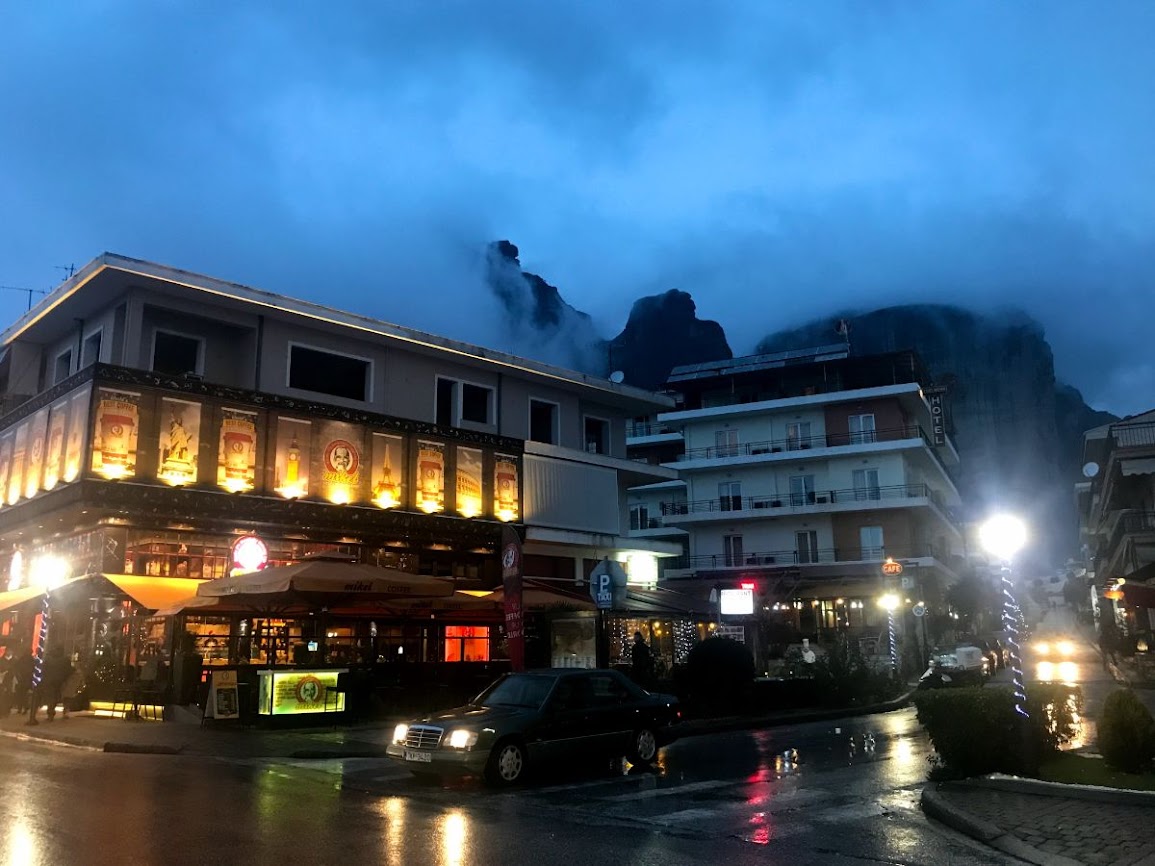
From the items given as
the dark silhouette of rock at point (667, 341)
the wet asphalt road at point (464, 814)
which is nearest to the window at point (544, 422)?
the wet asphalt road at point (464, 814)

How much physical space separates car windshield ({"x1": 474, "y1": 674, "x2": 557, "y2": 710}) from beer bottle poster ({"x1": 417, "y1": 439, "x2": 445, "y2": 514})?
1625 cm

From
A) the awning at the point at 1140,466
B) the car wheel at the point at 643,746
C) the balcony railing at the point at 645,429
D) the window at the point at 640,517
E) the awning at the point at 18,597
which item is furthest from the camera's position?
the balcony railing at the point at 645,429

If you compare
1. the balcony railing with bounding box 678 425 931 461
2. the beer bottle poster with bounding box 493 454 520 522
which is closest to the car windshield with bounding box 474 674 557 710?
the beer bottle poster with bounding box 493 454 520 522

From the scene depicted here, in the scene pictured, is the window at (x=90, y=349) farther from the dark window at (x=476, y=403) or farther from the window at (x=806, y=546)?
the window at (x=806, y=546)

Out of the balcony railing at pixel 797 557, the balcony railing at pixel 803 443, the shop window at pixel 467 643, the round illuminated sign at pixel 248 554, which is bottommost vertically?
the shop window at pixel 467 643

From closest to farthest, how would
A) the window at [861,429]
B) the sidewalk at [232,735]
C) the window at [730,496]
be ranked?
the sidewalk at [232,735]
the window at [861,429]
the window at [730,496]

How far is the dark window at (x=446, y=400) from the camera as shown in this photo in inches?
1282

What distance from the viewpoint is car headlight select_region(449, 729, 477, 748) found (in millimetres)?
11977

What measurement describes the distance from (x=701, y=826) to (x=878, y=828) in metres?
1.72

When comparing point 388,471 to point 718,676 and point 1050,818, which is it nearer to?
point 718,676

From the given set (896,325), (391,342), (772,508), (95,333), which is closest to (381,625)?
(391,342)

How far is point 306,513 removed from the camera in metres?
26.7

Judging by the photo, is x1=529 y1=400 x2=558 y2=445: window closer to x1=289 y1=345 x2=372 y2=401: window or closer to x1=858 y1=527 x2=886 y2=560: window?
x1=289 y1=345 x2=372 y2=401: window

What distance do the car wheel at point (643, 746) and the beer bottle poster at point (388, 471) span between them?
16.2 meters
